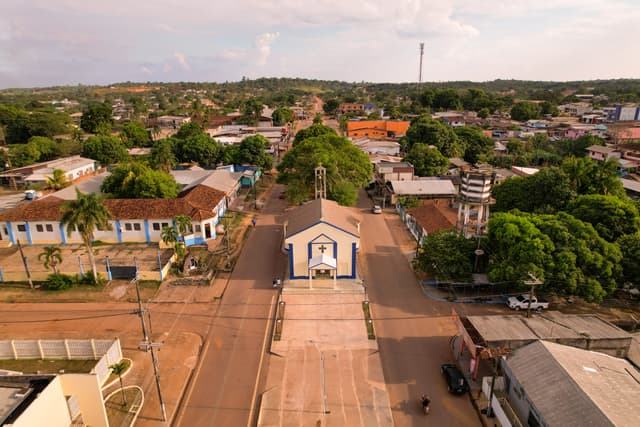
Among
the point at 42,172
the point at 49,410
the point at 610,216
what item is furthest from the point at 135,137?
the point at 610,216

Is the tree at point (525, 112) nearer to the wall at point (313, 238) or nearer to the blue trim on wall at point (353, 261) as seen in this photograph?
the blue trim on wall at point (353, 261)

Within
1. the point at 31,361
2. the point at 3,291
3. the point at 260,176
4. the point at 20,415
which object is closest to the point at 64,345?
the point at 31,361

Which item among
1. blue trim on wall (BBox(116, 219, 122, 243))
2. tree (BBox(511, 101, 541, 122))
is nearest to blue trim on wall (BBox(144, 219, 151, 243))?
blue trim on wall (BBox(116, 219, 122, 243))

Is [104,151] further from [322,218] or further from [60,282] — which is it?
[322,218]

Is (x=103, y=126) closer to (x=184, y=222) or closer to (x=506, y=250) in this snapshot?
(x=184, y=222)

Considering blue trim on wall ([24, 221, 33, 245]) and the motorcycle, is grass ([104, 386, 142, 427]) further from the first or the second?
blue trim on wall ([24, 221, 33, 245])

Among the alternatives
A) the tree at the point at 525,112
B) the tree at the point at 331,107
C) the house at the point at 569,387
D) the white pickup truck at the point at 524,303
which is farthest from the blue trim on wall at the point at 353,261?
the tree at the point at 331,107
